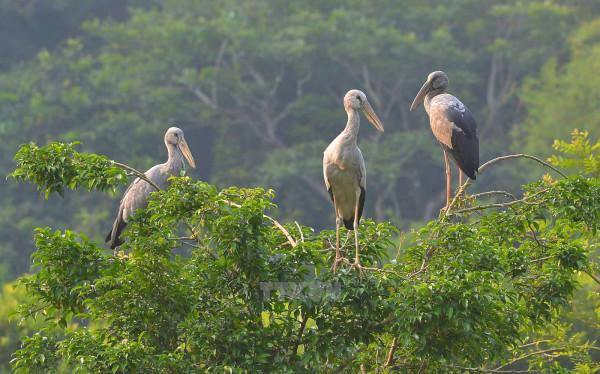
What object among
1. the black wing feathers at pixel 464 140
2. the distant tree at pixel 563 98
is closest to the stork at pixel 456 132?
the black wing feathers at pixel 464 140

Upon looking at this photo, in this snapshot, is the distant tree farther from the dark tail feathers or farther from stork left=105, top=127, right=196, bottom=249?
the dark tail feathers

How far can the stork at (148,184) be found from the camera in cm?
1209

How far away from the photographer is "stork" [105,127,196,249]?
12086 millimetres

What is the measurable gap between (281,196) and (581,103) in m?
8.68

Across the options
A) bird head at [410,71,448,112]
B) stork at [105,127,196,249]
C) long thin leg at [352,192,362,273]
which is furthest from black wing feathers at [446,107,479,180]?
stork at [105,127,196,249]

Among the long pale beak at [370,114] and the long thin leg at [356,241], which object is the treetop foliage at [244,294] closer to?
the long thin leg at [356,241]

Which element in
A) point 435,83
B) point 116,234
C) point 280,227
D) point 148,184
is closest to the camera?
point 280,227

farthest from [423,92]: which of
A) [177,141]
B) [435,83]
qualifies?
[177,141]

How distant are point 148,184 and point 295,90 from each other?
87.8ft

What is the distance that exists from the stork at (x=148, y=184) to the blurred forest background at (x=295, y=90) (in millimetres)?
20649

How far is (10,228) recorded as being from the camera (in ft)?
111

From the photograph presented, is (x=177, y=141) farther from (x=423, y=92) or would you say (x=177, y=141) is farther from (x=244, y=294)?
(x=244, y=294)

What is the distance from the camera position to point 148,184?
12.1 meters

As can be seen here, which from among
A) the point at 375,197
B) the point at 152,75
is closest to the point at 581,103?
the point at 375,197
